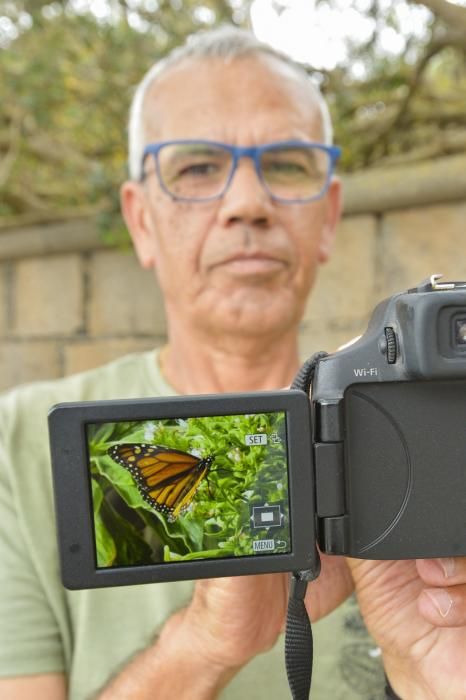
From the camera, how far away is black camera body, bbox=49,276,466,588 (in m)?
0.70

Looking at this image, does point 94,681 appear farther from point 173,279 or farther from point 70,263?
point 70,263

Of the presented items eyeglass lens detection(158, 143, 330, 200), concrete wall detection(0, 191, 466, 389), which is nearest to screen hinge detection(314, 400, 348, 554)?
eyeglass lens detection(158, 143, 330, 200)

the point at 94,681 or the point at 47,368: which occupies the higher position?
the point at 47,368

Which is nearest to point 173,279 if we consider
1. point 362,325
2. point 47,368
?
point 362,325

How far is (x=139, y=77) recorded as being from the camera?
97.3 inches

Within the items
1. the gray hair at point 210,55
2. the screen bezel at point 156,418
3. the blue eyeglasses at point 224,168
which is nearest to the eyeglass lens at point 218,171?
the blue eyeglasses at point 224,168

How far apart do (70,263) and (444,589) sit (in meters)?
2.28

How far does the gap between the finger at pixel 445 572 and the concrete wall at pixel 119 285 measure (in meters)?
1.30

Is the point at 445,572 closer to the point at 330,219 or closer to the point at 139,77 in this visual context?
the point at 330,219

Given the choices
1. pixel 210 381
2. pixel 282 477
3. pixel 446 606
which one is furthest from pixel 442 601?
pixel 210 381

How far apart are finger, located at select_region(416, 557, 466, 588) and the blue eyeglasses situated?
2.42 feet

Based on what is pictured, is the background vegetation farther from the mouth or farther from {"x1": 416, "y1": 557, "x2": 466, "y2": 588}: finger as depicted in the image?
{"x1": 416, "y1": 557, "x2": 466, "y2": 588}: finger

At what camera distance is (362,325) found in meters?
2.16

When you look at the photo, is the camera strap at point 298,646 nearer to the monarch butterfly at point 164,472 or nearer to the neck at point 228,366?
the monarch butterfly at point 164,472
